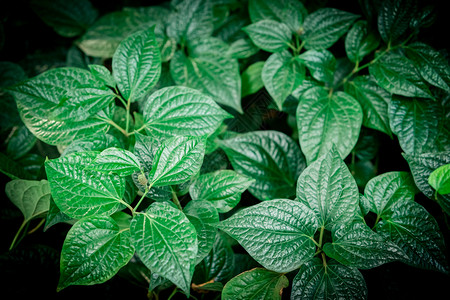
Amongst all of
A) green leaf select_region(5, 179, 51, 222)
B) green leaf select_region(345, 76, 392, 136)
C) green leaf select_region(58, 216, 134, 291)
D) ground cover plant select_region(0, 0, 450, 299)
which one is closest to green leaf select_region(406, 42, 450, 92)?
Answer: ground cover plant select_region(0, 0, 450, 299)

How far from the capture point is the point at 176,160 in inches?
25.3

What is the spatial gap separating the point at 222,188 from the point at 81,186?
0.33 meters

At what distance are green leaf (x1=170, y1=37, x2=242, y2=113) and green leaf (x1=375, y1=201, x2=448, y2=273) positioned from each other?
540 mm

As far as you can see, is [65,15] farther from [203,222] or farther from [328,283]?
[328,283]

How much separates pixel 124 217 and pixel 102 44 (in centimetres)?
76

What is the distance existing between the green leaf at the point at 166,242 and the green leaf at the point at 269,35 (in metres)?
0.64

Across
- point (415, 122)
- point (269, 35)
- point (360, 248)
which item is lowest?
point (360, 248)

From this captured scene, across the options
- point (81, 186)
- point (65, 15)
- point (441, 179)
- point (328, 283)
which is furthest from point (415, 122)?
point (65, 15)

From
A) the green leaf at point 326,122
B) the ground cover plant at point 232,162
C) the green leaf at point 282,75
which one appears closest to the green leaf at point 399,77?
the ground cover plant at point 232,162

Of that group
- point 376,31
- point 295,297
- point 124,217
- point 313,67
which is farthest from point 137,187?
point 376,31

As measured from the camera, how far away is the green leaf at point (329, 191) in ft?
2.26

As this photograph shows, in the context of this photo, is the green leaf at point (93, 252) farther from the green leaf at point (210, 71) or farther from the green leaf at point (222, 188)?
the green leaf at point (210, 71)

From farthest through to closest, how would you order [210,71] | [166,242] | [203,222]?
[210,71], [203,222], [166,242]

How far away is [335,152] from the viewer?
28.0 inches
